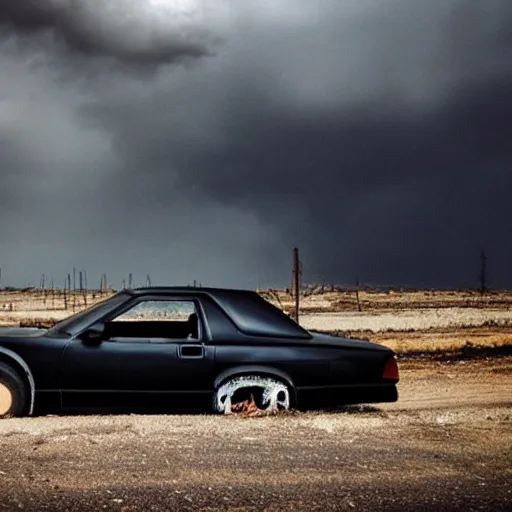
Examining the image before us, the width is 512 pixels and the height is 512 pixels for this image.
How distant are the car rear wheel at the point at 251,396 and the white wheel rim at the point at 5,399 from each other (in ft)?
6.65

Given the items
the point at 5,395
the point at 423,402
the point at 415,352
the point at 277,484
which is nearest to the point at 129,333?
the point at 5,395

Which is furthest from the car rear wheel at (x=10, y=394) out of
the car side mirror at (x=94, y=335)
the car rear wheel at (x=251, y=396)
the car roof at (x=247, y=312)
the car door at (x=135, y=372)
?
the car rear wheel at (x=251, y=396)

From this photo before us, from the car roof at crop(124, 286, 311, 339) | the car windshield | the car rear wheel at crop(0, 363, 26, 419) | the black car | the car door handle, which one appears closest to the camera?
the car rear wheel at crop(0, 363, 26, 419)

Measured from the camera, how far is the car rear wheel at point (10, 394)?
7188 millimetres

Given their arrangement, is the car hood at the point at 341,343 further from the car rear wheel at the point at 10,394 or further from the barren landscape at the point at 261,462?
the car rear wheel at the point at 10,394

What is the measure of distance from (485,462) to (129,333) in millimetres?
4327

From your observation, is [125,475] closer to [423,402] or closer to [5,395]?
[5,395]

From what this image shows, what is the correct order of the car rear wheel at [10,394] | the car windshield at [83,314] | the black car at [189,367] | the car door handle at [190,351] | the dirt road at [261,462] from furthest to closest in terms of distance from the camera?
the car windshield at [83,314] < the car door handle at [190,351] < the black car at [189,367] < the car rear wheel at [10,394] < the dirt road at [261,462]

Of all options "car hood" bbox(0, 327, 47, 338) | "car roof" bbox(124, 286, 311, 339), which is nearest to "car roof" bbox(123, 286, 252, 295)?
"car roof" bbox(124, 286, 311, 339)

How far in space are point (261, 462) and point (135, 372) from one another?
222 centimetres

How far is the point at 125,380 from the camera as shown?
292 inches

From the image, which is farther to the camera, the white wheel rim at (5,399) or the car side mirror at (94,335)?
the car side mirror at (94,335)

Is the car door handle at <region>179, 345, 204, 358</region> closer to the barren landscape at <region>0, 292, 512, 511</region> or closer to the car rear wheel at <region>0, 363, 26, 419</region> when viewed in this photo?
the barren landscape at <region>0, 292, 512, 511</region>

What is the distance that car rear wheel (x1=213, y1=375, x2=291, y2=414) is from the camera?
7.52 metres
